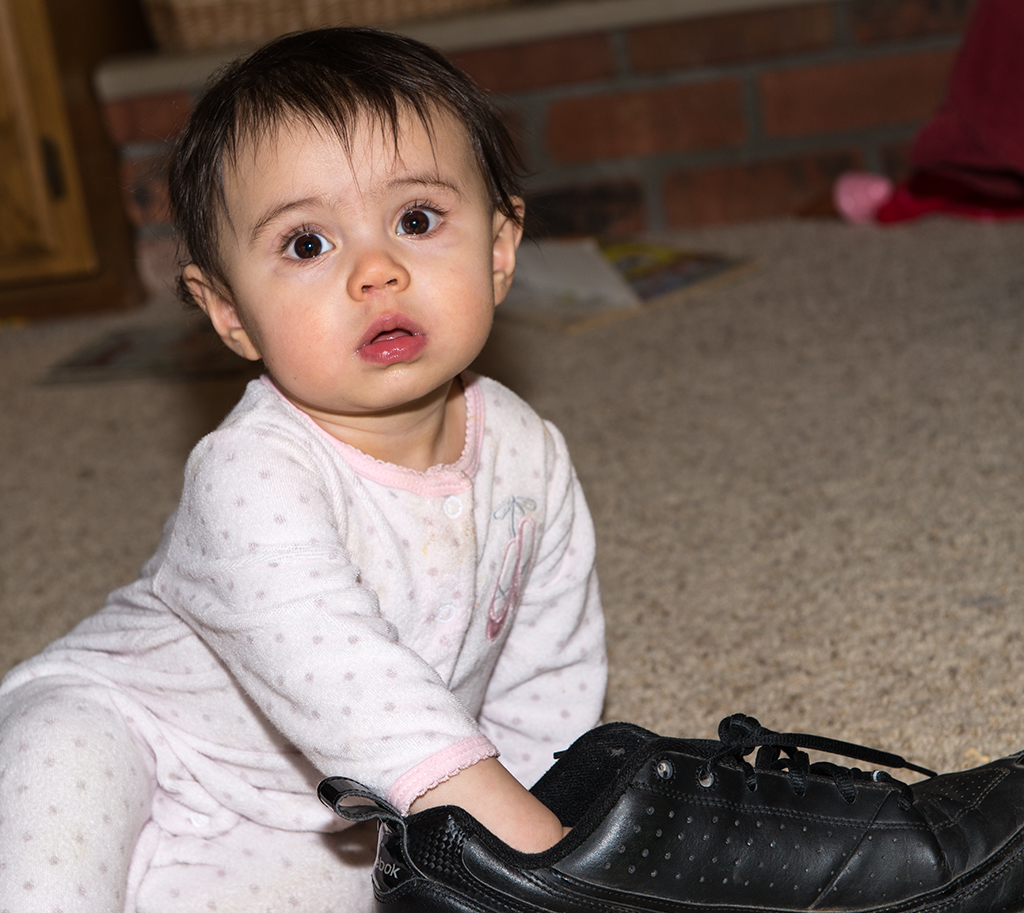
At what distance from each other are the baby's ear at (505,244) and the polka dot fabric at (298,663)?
7cm

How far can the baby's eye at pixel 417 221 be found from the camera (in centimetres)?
59

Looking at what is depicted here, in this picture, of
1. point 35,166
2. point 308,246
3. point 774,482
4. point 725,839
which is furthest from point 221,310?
point 35,166

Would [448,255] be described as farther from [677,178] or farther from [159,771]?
[677,178]

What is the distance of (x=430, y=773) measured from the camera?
51cm

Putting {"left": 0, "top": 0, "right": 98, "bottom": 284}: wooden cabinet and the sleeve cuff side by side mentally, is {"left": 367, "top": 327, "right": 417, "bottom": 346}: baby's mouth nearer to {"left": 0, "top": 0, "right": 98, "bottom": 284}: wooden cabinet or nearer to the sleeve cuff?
the sleeve cuff

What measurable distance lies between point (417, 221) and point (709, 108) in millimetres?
1362

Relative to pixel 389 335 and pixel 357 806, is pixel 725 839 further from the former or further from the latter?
pixel 389 335

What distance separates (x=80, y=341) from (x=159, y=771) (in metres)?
1.15

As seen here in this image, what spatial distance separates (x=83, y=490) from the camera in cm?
115

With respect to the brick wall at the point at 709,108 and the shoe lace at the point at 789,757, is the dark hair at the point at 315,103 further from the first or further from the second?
the brick wall at the point at 709,108

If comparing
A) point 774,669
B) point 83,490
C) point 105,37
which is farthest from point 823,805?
point 105,37

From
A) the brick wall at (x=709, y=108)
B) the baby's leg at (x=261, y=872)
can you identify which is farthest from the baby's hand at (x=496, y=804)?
the brick wall at (x=709, y=108)

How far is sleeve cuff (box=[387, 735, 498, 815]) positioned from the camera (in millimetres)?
513

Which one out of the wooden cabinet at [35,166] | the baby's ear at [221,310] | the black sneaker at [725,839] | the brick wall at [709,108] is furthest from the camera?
the brick wall at [709,108]
